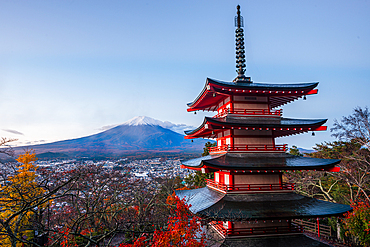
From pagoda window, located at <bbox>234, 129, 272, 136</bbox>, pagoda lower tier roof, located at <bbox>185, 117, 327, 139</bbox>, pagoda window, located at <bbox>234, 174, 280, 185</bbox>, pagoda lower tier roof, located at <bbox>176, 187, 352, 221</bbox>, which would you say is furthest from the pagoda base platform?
pagoda lower tier roof, located at <bbox>185, 117, 327, 139</bbox>

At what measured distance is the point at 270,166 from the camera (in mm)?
10523

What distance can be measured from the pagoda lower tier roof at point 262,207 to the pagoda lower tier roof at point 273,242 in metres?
1.55

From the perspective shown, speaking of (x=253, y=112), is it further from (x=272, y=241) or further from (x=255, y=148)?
(x=272, y=241)

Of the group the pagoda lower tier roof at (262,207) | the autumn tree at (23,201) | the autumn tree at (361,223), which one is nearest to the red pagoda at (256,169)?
the pagoda lower tier roof at (262,207)

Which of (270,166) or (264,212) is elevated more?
(270,166)

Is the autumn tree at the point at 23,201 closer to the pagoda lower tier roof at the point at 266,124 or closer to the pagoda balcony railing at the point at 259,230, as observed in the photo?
the pagoda lower tier roof at the point at 266,124

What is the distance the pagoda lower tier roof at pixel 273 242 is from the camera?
1012 cm

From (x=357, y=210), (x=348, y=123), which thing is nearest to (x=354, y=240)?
(x=357, y=210)

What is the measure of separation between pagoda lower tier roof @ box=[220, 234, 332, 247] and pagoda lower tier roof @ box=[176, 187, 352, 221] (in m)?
1.55

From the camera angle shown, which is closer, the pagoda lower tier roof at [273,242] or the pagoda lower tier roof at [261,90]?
the pagoda lower tier roof at [273,242]

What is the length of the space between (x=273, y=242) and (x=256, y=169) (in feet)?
11.6

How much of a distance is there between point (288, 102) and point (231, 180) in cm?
623

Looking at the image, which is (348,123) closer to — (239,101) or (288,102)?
(288,102)

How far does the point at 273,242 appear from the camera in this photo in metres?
10.4
